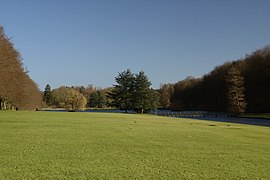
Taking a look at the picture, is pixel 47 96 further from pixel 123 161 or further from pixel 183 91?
pixel 123 161

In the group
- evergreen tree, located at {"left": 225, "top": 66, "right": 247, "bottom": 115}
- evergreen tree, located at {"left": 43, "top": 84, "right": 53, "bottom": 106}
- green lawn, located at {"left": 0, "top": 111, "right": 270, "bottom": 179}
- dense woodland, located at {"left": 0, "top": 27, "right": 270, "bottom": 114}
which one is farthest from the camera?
evergreen tree, located at {"left": 43, "top": 84, "right": 53, "bottom": 106}

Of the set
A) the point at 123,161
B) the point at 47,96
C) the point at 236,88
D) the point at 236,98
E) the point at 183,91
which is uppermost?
the point at 183,91

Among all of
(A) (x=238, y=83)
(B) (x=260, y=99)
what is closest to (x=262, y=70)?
(B) (x=260, y=99)

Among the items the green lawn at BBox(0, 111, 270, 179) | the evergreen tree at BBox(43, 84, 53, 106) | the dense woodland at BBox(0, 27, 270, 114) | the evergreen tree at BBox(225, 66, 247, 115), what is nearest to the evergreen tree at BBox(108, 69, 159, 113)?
the dense woodland at BBox(0, 27, 270, 114)

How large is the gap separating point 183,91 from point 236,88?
87.4 m

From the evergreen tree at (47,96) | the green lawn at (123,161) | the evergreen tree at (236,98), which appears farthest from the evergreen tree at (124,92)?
the evergreen tree at (47,96)

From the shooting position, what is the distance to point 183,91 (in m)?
189

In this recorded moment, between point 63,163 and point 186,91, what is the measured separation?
583 feet

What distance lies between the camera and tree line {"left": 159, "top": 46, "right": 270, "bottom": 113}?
105m

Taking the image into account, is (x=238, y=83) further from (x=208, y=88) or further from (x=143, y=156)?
(x=143, y=156)

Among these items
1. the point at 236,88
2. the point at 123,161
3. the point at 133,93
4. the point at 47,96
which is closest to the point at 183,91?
the point at 47,96

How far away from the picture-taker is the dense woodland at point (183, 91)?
189 feet

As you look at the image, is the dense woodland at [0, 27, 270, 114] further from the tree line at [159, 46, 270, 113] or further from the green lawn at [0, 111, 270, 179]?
the green lawn at [0, 111, 270, 179]

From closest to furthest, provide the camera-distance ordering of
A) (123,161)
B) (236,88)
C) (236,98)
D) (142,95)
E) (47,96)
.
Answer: (123,161), (142,95), (236,98), (236,88), (47,96)
